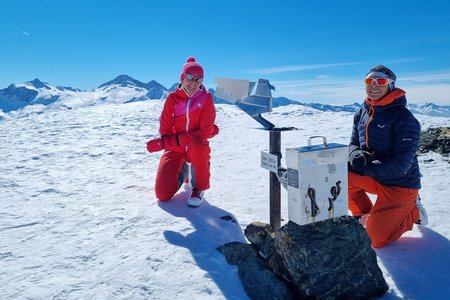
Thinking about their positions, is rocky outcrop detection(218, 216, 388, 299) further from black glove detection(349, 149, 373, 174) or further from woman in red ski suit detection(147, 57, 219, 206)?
woman in red ski suit detection(147, 57, 219, 206)

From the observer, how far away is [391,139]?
11.3 ft

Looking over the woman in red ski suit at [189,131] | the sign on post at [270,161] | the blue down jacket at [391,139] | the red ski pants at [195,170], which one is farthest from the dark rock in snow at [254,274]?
the blue down jacket at [391,139]

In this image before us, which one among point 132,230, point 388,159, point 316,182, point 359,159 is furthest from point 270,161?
point 132,230

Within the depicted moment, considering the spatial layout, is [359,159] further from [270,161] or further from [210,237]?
[210,237]

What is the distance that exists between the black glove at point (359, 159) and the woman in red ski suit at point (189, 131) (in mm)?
1773

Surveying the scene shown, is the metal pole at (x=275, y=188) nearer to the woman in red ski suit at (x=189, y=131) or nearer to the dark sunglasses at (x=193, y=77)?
the woman in red ski suit at (x=189, y=131)

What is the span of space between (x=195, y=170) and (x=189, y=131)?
522mm

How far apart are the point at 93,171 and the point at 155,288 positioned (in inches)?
148

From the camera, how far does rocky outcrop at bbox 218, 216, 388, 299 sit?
256 cm

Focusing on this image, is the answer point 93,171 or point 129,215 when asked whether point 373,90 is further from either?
point 93,171

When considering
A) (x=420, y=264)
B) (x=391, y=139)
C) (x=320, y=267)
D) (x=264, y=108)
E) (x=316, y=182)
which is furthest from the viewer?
(x=391, y=139)

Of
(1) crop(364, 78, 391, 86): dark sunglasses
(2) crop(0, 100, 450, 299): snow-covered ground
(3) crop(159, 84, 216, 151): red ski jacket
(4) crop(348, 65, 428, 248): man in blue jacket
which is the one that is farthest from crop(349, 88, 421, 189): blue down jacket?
(3) crop(159, 84, 216, 151): red ski jacket

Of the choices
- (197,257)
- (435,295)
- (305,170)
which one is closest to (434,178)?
(435,295)

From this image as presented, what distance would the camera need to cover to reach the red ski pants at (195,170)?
13.9 ft
